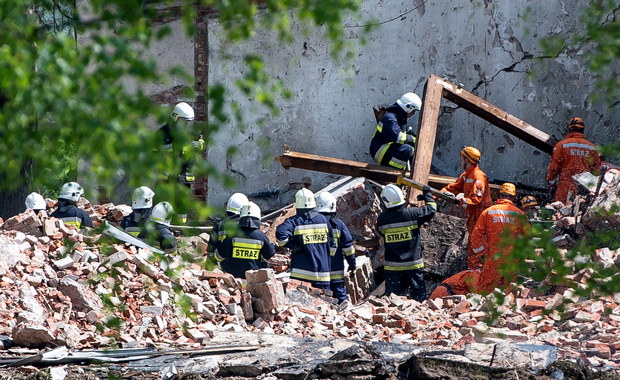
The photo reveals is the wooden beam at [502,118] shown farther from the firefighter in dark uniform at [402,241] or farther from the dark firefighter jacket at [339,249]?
the dark firefighter jacket at [339,249]

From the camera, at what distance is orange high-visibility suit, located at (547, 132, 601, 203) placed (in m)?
12.7

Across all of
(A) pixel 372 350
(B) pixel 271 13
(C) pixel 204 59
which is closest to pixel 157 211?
(A) pixel 372 350

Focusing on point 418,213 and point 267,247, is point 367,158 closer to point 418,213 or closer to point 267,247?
point 418,213

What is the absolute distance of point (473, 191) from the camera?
1221cm

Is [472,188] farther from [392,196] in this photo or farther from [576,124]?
[576,124]

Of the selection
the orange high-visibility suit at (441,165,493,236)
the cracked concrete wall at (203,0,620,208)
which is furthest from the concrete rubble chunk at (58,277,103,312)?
the cracked concrete wall at (203,0,620,208)

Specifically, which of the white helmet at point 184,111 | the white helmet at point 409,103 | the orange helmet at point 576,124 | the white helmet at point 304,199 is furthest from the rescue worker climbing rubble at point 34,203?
the orange helmet at point 576,124

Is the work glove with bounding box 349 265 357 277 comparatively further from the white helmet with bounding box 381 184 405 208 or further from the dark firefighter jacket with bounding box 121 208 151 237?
the dark firefighter jacket with bounding box 121 208 151 237

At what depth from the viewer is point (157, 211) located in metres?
10.2

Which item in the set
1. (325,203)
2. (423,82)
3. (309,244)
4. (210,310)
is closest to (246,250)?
(309,244)

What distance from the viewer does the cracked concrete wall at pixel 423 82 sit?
1408 cm

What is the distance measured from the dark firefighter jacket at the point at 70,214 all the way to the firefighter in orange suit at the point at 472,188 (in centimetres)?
454

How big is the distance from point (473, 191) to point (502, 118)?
5.75 ft

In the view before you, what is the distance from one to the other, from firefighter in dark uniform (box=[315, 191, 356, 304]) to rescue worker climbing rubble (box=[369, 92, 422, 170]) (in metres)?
2.12
